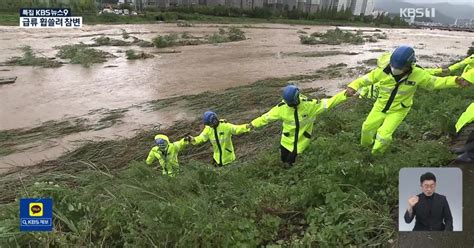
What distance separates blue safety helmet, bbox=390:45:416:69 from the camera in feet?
15.1

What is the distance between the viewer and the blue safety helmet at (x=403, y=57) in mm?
4602

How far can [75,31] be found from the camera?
127ft

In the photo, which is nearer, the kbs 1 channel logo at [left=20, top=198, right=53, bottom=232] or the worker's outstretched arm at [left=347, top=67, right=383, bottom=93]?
the kbs 1 channel logo at [left=20, top=198, right=53, bottom=232]

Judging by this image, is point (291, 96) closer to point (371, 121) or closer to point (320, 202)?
point (371, 121)

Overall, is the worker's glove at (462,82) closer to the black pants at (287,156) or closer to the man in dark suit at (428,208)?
the black pants at (287,156)

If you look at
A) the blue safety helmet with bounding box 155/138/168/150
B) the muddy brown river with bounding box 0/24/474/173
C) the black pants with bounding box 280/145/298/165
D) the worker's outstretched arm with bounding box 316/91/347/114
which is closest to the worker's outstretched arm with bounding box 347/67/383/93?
A: the worker's outstretched arm with bounding box 316/91/347/114

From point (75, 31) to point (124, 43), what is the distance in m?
12.0

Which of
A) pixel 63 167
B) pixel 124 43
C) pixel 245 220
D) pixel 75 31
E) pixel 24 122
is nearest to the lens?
pixel 245 220

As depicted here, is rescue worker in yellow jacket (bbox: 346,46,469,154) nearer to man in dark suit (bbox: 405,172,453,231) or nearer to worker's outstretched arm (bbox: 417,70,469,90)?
worker's outstretched arm (bbox: 417,70,469,90)

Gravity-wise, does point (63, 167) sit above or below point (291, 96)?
below

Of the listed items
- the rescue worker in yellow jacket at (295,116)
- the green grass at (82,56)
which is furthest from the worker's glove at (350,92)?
the green grass at (82,56)

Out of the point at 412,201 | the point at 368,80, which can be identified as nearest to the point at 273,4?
the point at 368,80

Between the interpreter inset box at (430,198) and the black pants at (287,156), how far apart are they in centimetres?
372

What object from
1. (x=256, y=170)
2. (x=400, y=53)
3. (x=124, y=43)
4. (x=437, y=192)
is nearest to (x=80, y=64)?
(x=124, y=43)
